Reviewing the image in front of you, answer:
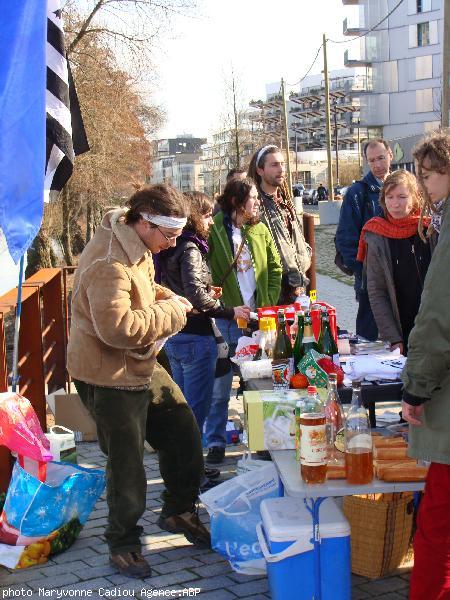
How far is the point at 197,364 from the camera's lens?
5.47 m

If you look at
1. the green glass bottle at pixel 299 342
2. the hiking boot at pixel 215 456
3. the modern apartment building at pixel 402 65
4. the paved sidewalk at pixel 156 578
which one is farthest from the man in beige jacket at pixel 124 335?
the modern apartment building at pixel 402 65

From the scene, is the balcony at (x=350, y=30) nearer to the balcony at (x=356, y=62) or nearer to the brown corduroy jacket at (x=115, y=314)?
the balcony at (x=356, y=62)

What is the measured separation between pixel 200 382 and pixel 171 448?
3.49 ft

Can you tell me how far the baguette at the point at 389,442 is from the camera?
3709 mm

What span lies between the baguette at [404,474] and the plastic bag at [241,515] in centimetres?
96

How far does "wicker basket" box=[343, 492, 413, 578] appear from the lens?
396 cm

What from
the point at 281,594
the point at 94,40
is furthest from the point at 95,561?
the point at 94,40

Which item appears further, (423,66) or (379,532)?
(423,66)

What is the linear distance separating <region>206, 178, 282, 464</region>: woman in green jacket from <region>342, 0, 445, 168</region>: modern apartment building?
61.0m

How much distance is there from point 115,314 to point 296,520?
4.06 feet

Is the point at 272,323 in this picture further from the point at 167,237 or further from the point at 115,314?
the point at 115,314

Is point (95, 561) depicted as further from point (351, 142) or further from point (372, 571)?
point (351, 142)

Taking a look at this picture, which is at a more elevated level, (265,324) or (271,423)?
(265,324)

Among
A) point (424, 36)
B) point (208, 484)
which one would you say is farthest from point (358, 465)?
Answer: point (424, 36)
